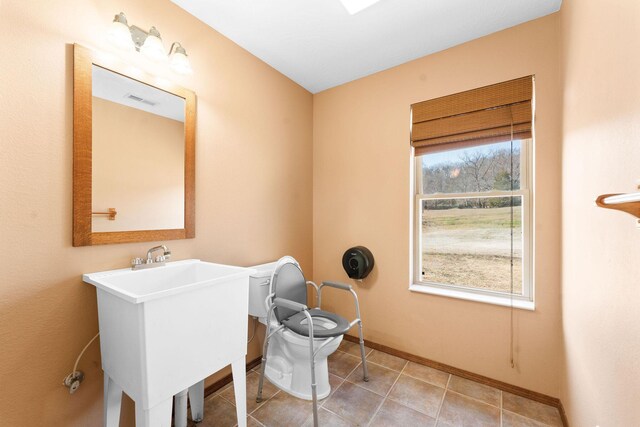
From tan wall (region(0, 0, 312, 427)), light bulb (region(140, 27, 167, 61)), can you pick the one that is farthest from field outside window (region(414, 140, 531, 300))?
light bulb (region(140, 27, 167, 61))

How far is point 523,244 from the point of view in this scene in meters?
1.95

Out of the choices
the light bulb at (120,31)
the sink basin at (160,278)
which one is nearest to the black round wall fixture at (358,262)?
the sink basin at (160,278)

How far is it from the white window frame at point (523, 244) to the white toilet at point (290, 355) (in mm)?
997

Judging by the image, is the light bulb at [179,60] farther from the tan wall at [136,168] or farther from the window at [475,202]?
the window at [475,202]

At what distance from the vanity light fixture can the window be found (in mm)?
1856

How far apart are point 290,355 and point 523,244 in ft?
6.30

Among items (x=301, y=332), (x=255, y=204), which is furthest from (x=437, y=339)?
(x=255, y=204)

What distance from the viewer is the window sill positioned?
187 cm

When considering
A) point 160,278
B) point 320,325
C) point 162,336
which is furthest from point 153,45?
point 320,325

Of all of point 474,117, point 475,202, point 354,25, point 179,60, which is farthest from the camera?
point 475,202

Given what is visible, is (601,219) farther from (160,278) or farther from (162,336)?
(160,278)

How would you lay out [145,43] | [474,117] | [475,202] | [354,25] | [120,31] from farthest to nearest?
[475,202] < [474,117] < [354,25] < [145,43] < [120,31]

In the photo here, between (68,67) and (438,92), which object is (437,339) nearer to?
(438,92)

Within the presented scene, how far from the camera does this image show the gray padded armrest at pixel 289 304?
164 centimetres
